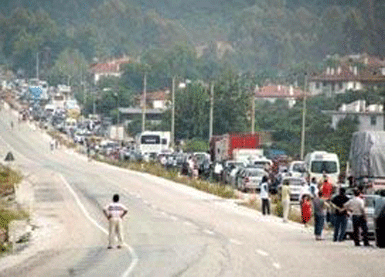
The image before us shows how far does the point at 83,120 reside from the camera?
Answer: 18888cm

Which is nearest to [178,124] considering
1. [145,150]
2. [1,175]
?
[145,150]

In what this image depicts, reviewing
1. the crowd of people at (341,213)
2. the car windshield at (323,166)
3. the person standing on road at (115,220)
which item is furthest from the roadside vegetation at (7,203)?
the car windshield at (323,166)

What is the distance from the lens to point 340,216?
37.5 metres

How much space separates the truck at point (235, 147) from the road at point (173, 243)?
65.8 ft

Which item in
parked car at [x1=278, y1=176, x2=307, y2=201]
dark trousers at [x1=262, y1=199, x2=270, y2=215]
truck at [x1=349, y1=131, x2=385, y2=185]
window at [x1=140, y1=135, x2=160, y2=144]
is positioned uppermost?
window at [x1=140, y1=135, x2=160, y2=144]

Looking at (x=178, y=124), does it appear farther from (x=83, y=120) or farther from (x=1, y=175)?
(x=1, y=175)

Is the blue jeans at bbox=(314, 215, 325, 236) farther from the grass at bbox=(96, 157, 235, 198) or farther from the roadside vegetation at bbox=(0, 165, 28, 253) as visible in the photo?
the grass at bbox=(96, 157, 235, 198)

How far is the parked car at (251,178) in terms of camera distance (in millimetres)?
67500

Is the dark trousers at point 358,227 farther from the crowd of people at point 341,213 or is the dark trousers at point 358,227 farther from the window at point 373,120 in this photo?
the window at point 373,120

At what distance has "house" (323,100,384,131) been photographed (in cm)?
13925

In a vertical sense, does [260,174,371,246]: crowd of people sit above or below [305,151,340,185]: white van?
below

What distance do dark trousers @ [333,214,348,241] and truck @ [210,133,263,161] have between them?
4919 centimetres

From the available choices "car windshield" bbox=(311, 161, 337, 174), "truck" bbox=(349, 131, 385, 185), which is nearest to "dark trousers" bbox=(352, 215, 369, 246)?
"truck" bbox=(349, 131, 385, 185)

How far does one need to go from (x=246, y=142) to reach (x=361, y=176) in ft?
129
